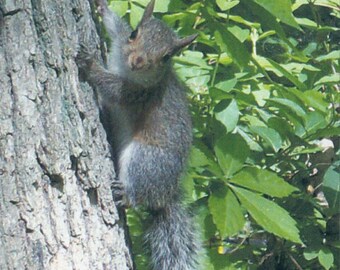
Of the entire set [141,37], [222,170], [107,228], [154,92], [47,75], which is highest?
[141,37]

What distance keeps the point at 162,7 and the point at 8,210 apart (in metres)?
1.09

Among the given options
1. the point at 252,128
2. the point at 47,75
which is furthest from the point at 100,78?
the point at 252,128

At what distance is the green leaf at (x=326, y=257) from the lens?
290 cm

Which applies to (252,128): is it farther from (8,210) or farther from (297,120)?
(8,210)

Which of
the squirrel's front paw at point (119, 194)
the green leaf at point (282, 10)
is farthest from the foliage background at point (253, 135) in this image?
the squirrel's front paw at point (119, 194)

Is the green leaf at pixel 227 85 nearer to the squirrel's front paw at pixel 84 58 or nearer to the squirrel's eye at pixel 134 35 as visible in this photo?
the squirrel's eye at pixel 134 35

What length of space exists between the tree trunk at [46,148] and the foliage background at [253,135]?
0.54 m

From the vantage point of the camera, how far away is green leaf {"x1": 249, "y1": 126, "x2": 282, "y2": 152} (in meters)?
2.70

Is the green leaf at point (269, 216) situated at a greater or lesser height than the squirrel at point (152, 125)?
lesser

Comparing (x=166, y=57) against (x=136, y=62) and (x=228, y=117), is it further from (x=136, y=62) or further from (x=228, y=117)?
(x=228, y=117)

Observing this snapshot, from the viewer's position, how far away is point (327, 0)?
3102mm

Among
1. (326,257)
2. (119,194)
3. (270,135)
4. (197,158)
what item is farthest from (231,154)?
(326,257)

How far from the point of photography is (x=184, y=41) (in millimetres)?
2633

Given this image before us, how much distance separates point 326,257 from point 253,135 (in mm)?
528
